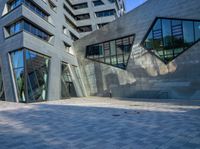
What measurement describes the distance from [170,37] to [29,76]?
16.9 meters

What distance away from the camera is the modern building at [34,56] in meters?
20.5

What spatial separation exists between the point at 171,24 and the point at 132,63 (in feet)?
22.7

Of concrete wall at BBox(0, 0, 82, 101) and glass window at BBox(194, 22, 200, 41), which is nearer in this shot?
concrete wall at BBox(0, 0, 82, 101)

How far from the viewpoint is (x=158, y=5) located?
24.7 metres

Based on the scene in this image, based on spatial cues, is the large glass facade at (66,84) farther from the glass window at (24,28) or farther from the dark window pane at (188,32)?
the dark window pane at (188,32)

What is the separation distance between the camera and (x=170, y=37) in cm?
2392

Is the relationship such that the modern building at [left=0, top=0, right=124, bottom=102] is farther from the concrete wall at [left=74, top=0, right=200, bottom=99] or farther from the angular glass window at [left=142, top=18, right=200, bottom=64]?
the angular glass window at [left=142, top=18, right=200, bottom=64]

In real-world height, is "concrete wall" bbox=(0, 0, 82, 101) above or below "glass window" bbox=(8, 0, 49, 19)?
below

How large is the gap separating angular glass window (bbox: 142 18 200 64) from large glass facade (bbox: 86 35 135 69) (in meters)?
2.91

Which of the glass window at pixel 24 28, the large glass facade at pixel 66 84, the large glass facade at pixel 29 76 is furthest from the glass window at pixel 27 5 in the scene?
the large glass facade at pixel 66 84

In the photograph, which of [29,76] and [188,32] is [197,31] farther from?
[29,76]

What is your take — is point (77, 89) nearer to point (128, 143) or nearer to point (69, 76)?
point (69, 76)

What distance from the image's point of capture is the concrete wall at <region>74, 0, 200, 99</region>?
22.0m

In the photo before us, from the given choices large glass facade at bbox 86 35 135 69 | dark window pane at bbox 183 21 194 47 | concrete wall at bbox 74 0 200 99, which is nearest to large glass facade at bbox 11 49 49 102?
concrete wall at bbox 74 0 200 99
